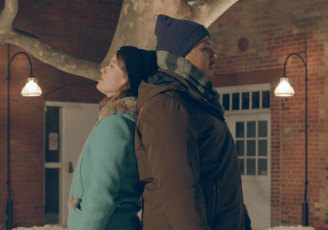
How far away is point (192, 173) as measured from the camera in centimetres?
188

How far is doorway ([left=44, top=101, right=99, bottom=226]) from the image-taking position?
30.3 ft

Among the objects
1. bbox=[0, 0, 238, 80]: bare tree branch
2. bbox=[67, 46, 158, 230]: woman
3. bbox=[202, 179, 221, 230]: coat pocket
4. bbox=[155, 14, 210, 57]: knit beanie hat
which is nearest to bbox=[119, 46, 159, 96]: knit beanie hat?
bbox=[67, 46, 158, 230]: woman

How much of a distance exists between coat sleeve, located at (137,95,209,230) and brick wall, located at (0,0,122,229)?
7.34m

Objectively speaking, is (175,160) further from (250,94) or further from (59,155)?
(250,94)

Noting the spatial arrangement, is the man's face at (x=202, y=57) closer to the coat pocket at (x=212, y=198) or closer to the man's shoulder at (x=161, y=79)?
the man's shoulder at (x=161, y=79)

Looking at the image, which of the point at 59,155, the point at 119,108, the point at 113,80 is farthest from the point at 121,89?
the point at 59,155

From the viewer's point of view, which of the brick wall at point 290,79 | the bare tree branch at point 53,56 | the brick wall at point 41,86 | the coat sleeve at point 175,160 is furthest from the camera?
the brick wall at point 41,86

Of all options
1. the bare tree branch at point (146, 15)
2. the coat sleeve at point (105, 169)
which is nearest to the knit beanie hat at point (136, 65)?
the coat sleeve at point (105, 169)

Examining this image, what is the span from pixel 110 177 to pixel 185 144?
1.13ft

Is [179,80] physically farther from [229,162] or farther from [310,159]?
[310,159]

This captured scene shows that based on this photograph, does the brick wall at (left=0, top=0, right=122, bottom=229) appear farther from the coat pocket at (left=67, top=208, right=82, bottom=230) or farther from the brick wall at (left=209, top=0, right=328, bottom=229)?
the coat pocket at (left=67, top=208, right=82, bottom=230)

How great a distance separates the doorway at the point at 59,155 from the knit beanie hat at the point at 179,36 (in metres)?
7.19

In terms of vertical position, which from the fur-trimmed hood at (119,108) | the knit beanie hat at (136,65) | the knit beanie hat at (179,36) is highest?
the knit beanie hat at (179,36)

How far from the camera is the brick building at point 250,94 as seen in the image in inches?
342
